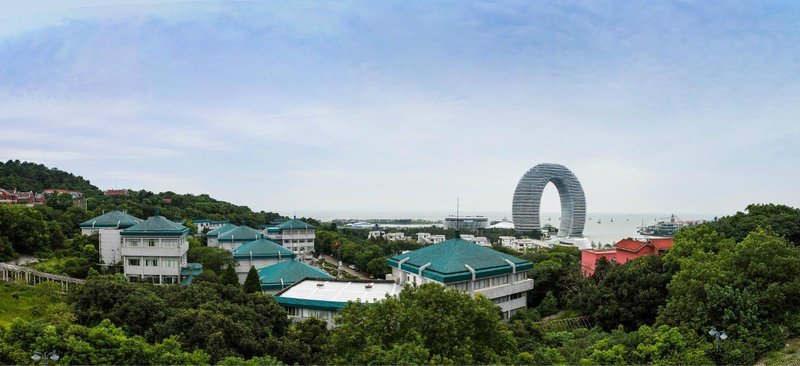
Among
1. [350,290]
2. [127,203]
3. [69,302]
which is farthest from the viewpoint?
[127,203]

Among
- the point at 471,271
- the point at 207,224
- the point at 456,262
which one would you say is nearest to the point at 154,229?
the point at 456,262

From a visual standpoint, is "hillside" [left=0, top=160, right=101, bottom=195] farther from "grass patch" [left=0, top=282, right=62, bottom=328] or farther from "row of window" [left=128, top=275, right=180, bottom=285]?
"grass patch" [left=0, top=282, right=62, bottom=328]

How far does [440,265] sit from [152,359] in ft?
31.0

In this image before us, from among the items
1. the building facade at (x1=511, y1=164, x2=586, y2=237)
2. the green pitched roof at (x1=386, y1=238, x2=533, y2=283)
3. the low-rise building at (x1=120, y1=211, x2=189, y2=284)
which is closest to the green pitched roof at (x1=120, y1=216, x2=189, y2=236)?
the low-rise building at (x1=120, y1=211, x2=189, y2=284)

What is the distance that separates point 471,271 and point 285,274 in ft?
29.6

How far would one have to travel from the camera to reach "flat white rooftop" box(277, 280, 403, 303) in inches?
625

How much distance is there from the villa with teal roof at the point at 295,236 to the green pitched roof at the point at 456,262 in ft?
67.9

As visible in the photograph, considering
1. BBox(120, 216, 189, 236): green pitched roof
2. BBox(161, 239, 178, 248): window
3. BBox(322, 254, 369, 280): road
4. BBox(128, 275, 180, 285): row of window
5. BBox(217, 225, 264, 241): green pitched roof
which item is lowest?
BBox(322, 254, 369, 280): road

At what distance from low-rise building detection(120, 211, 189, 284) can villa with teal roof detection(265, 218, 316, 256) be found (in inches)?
619

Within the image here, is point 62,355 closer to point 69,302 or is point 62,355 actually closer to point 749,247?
point 69,302

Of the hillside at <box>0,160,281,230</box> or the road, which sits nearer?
the road

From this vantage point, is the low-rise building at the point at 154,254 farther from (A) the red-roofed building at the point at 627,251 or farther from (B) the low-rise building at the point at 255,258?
(A) the red-roofed building at the point at 627,251

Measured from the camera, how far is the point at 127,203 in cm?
4084

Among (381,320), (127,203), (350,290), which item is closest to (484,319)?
(381,320)
